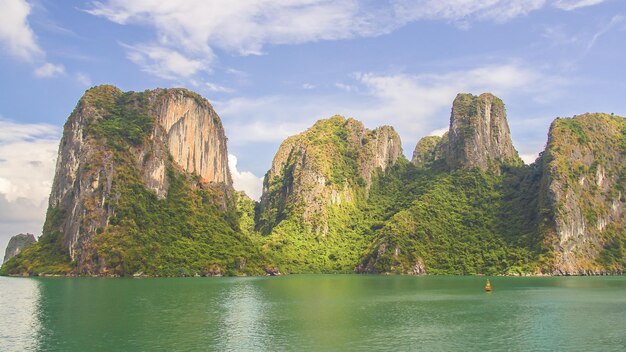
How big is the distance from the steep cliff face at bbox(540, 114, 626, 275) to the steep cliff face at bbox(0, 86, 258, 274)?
94.9 metres

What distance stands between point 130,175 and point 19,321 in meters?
102

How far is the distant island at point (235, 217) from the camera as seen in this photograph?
135625 mm

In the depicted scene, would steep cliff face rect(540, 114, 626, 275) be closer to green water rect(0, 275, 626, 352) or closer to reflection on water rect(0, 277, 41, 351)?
green water rect(0, 275, 626, 352)

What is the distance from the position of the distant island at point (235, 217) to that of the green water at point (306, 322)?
196ft

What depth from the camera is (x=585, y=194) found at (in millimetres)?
172750

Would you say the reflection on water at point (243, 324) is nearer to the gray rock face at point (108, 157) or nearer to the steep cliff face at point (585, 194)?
the gray rock face at point (108, 157)

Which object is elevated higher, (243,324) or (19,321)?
(19,321)

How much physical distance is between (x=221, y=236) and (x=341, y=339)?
117102 mm

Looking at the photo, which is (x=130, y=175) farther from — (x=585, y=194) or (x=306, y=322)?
(x=585, y=194)

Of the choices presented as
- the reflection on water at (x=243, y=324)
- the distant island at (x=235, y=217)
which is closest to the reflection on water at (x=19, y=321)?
the reflection on water at (x=243, y=324)

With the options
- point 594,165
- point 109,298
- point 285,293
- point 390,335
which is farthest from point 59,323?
point 594,165

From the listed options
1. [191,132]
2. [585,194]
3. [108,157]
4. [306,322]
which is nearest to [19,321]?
[306,322]

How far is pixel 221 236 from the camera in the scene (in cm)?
15575

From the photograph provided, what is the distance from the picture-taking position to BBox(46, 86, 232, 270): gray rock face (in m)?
136
